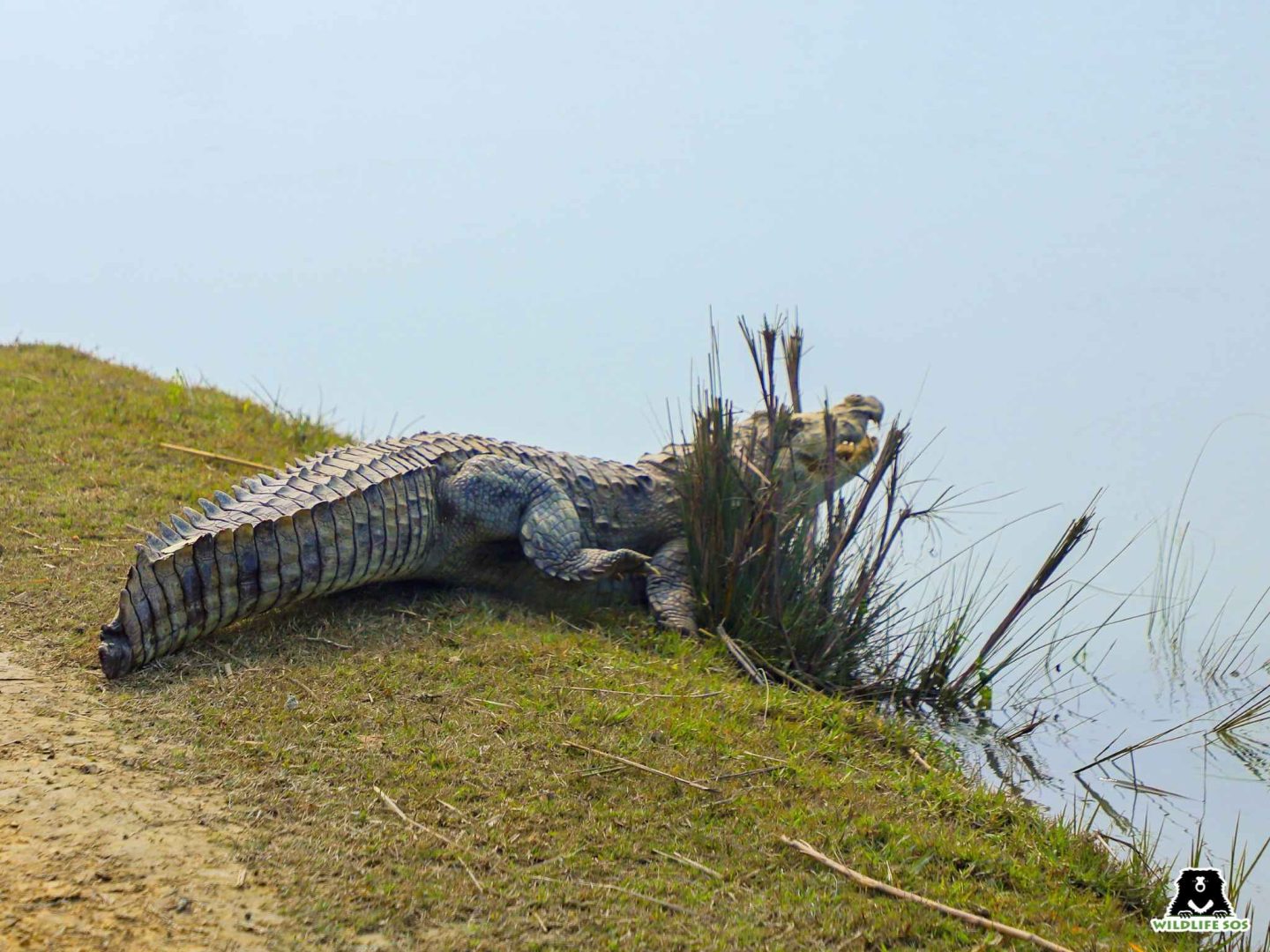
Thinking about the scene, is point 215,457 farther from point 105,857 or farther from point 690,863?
point 690,863

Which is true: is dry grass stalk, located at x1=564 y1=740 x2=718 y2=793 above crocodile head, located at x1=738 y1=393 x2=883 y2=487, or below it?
below

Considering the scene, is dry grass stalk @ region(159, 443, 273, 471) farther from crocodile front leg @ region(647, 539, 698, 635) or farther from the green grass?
crocodile front leg @ region(647, 539, 698, 635)

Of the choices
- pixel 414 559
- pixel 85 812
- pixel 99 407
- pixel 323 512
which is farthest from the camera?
pixel 99 407

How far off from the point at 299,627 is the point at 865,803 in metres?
2.28

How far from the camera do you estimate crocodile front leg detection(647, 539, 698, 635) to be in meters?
4.99

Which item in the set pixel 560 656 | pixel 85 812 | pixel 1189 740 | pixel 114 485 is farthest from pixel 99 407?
pixel 1189 740

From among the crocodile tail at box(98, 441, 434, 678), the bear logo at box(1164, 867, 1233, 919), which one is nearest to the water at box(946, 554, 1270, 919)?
the bear logo at box(1164, 867, 1233, 919)

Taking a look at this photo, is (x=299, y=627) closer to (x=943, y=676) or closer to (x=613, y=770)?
(x=613, y=770)

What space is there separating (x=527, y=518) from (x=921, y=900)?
8.65 ft

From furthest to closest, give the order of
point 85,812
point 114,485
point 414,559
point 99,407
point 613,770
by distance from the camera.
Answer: point 99,407 < point 114,485 < point 414,559 < point 613,770 < point 85,812

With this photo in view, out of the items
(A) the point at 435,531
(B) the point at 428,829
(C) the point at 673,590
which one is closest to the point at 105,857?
(B) the point at 428,829

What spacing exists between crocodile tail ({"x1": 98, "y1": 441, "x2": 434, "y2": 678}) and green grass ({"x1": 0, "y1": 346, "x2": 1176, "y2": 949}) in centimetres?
14

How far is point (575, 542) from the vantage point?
503 cm

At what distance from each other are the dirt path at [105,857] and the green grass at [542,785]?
104mm
